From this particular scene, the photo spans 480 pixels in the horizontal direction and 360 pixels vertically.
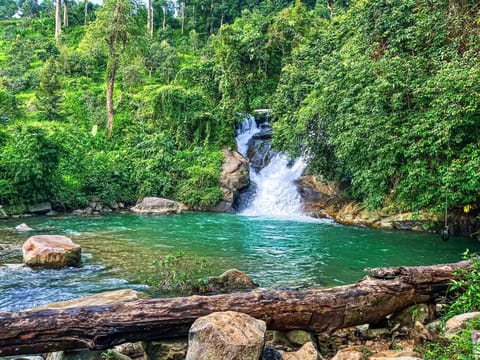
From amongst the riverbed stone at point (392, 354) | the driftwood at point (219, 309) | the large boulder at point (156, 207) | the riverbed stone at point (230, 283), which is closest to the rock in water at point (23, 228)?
the large boulder at point (156, 207)

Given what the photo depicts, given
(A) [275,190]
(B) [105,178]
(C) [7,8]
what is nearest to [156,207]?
(B) [105,178]

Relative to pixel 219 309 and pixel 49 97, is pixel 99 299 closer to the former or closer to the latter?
pixel 219 309

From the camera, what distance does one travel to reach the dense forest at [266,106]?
1436cm

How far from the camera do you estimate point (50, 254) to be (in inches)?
393

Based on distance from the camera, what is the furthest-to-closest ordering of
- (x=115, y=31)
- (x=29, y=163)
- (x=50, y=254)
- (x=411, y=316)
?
1. (x=115, y=31)
2. (x=29, y=163)
3. (x=50, y=254)
4. (x=411, y=316)

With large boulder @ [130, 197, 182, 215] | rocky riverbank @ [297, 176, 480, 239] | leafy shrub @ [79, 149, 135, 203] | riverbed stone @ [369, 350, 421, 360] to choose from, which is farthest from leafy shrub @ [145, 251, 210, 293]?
leafy shrub @ [79, 149, 135, 203]

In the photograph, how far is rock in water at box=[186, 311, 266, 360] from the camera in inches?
165

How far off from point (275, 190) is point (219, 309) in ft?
62.0

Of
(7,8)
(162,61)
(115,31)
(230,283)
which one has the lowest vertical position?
(230,283)

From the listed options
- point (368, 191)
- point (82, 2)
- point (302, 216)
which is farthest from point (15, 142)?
point (82, 2)

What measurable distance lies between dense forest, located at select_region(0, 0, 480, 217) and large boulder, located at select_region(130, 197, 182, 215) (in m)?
1.43

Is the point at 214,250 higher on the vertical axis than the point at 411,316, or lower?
lower

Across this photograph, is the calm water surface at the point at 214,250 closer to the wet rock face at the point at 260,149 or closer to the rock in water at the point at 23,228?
the rock in water at the point at 23,228

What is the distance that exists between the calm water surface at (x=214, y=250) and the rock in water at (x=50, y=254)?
29 centimetres
